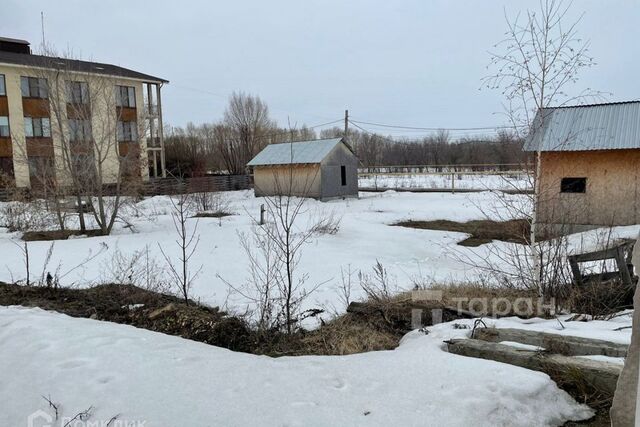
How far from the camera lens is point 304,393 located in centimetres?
346

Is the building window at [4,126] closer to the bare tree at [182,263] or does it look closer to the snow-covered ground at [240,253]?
the snow-covered ground at [240,253]

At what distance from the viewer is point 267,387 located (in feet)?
11.6

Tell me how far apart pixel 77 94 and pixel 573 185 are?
18685 millimetres

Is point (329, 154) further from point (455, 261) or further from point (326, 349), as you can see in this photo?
point (326, 349)

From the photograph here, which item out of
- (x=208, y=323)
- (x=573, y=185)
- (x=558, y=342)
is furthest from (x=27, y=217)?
(x=573, y=185)

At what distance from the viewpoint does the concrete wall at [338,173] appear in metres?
28.8

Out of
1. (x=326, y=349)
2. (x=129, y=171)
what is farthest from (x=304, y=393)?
(x=129, y=171)

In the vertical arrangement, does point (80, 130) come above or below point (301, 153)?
above

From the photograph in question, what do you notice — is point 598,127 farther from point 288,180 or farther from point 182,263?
point 288,180

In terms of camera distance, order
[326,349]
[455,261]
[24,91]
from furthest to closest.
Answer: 1. [24,91]
2. [455,261]
3. [326,349]

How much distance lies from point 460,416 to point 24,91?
37.1 meters

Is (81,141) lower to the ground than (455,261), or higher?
higher

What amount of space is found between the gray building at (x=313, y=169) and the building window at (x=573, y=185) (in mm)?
14233

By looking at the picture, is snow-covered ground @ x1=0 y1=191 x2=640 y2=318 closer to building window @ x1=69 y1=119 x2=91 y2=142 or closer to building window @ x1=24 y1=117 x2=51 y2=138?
building window @ x1=69 y1=119 x2=91 y2=142
